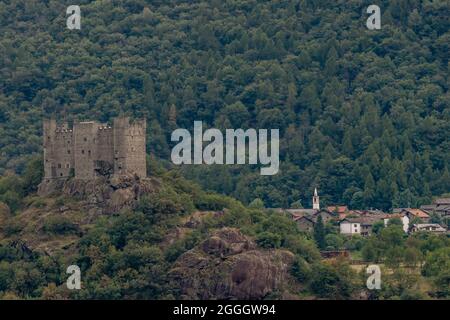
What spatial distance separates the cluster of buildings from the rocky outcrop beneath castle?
1937cm

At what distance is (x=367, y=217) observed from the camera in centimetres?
17425

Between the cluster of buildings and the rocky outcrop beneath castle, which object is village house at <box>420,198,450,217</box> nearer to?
the cluster of buildings

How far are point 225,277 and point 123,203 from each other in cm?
882

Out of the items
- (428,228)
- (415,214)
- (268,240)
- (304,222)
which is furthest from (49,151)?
(415,214)

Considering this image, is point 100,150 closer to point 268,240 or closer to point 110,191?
point 110,191

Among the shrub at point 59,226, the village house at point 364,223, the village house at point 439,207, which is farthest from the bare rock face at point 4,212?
the village house at point 439,207

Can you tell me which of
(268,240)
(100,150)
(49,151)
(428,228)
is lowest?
(428,228)

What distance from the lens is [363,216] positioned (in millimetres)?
A: 175000

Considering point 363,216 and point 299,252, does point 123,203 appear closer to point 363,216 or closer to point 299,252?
point 299,252

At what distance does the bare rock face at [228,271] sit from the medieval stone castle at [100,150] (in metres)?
6.66

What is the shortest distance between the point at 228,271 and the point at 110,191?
9.23 metres

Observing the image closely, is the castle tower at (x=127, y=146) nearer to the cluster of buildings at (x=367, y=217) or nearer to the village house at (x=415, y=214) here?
the cluster of buildings at (x=367, y=217)

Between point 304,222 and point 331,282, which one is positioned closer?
point 331,282
